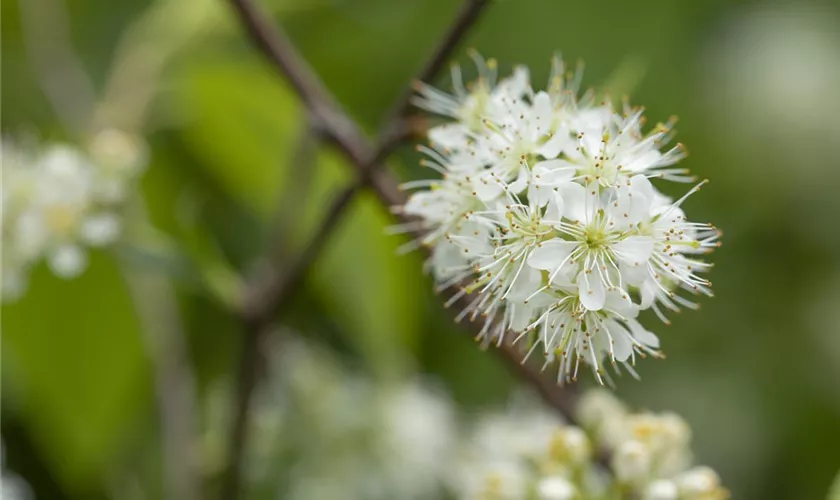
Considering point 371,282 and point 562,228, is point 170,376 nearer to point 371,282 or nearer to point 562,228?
point 371,282

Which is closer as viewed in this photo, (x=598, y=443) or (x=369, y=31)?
(x=598, y=443)

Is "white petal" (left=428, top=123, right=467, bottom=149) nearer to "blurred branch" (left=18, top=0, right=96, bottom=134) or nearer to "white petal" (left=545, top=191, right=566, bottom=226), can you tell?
"white petal" (left=545, top=191, right=566, bottom=226)

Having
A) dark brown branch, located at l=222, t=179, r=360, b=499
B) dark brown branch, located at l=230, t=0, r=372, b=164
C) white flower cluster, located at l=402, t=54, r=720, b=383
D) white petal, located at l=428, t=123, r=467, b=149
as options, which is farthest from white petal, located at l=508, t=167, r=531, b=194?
dark brown branch, located at l=222, t=179, r=360, b=499

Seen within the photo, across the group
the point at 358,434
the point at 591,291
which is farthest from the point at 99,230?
the point at 591,291

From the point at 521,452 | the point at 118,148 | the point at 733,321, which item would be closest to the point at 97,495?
the point at 118,148

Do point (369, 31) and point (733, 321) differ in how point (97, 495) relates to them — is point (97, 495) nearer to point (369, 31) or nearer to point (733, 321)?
point (369, 31)

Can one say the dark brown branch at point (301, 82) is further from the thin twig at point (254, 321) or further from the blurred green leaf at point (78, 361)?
the blurred green leaf at point (78, 361)
